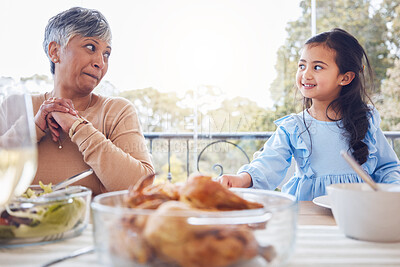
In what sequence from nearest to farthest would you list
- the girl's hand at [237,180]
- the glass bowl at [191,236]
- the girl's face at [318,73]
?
the glass bowl at [191,236] < the girl's hand at [237,180] < the girl's face at [318,73]

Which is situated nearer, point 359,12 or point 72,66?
point 72,66

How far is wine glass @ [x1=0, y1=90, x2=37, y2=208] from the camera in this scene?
41 cm

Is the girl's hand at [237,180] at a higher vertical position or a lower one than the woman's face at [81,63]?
lower

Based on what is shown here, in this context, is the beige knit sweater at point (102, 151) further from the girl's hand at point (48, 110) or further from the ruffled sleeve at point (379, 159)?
the ruffled sleeve at point (379, 159)

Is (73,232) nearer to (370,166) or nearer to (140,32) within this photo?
(370,166)

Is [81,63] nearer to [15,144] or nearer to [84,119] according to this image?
[84,119]

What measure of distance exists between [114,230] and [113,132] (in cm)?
108

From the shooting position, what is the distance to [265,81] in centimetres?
409

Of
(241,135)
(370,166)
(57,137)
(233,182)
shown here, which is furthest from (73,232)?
(241,135)

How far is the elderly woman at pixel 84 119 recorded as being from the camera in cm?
125

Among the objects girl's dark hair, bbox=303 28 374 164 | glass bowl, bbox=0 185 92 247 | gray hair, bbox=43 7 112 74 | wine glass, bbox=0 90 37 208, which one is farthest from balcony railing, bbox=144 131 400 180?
wine glass, bbox=0 90 37 208

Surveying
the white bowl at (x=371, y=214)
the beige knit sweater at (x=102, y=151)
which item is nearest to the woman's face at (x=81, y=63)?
the beige knit sweater at (x=102, y=151)

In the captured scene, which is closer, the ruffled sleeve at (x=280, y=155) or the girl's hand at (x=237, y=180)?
the girl's hand at (x=237, y=180)

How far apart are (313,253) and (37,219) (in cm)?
39
